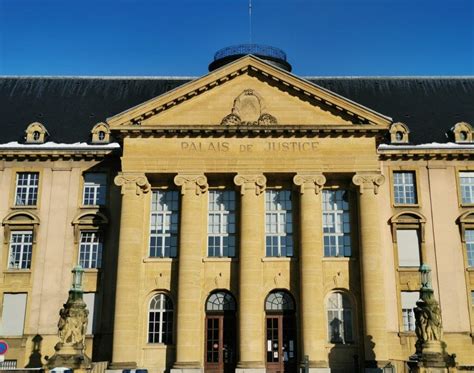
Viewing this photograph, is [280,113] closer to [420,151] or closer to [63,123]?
[420,151]

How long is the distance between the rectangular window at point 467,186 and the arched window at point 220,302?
13912mm

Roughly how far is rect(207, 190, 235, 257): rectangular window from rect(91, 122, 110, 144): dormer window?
294 inches

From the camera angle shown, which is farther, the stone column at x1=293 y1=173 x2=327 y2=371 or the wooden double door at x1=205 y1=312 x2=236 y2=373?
the wooden double door at x1=205 y1=312 x2=236 y2=373

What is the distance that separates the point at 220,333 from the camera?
2994cm

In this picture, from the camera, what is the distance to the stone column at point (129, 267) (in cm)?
2873

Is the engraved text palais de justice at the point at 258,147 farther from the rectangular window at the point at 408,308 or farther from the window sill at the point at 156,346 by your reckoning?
the window sill at the point at 156,346

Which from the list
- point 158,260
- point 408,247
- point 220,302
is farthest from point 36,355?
point 408,247

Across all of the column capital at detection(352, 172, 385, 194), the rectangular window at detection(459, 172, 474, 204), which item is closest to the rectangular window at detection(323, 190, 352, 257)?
the column capital at detection(352, 172, 385, 194)

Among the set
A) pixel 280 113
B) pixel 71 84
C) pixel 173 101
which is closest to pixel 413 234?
pixel 280 113

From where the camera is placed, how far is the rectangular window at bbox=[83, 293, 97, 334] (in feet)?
102

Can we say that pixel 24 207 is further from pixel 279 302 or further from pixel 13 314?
pixel 279 302

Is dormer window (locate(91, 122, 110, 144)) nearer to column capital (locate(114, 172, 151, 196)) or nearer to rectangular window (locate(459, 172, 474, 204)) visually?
column capital (locate(114, 172, 151, 196))

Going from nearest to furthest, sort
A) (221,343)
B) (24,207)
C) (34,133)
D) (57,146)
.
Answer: (221,343)
(24,207)
(57,146)
(34,133)

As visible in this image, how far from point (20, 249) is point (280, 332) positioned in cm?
1460
